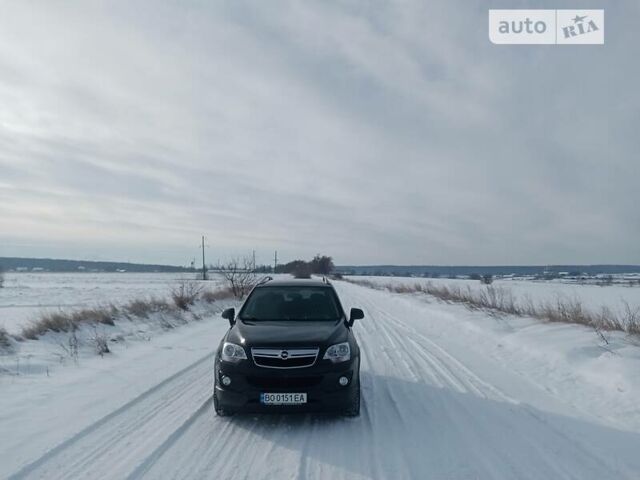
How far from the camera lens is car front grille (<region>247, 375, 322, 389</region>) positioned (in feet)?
17.2

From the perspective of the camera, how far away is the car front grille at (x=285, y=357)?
5.34 m

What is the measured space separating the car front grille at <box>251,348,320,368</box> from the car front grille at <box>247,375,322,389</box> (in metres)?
0.14

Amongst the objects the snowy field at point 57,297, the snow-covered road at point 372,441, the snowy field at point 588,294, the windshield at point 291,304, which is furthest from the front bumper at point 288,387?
the snowy field at point 588,294

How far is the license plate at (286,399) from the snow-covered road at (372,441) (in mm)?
339

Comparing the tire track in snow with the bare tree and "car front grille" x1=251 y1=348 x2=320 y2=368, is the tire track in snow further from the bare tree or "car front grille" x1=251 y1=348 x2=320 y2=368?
the bare tree

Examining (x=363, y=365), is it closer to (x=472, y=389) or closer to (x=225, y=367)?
(x=472, y=389)

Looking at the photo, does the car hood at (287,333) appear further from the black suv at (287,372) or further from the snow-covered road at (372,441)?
the snow-covered road at (372,441)

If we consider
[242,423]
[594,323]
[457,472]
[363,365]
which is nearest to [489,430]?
[457,472]

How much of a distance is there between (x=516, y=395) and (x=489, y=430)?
5.97 ft

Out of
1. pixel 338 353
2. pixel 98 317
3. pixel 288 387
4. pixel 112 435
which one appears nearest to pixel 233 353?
pixel 288 387

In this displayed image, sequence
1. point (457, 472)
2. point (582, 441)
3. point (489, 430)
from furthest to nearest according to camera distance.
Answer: point (489, 430), point (582, 441), point (457, 472)

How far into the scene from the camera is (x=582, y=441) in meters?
4.88

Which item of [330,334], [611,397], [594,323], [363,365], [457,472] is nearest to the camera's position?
[457,472]

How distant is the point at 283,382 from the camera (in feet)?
17.2
